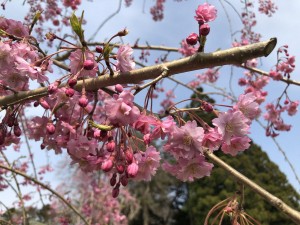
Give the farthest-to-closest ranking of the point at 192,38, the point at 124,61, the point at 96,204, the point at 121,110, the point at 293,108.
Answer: the point at 96,204 < the point at 293,108 < the point at 124,61 < the point at 192,38 < the point at 121,110

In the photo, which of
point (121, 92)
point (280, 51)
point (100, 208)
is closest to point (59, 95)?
point (121, 92)

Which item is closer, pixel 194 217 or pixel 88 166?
pixel 88 166

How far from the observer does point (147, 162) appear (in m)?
1.58

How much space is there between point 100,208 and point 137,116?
934cm

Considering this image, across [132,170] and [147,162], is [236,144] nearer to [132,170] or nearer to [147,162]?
[147,162]

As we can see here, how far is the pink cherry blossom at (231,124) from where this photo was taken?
58.0 inches

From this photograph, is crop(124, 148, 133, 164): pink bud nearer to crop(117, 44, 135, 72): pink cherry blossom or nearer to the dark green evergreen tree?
crop(117, 44, 135, 72): pink cherry blossom

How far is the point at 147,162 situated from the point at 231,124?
357mm

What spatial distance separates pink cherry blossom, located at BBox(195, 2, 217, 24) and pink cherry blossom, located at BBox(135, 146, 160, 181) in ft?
1.70

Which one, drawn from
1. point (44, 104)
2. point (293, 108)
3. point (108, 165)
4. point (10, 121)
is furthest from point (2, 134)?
point (293, 108)

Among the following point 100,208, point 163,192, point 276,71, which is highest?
point 163,192

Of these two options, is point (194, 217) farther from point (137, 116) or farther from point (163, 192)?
point (137, 116)

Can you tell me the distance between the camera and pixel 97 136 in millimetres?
1438

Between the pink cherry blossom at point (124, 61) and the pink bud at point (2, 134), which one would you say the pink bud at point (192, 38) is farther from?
the pink bud at point (2, 134)
